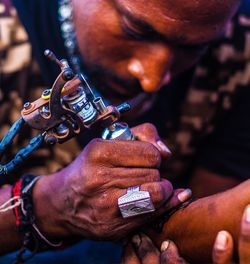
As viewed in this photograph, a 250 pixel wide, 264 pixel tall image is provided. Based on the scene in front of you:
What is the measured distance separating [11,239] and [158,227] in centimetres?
36

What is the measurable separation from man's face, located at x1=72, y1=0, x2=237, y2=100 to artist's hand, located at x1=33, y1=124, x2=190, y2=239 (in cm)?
34

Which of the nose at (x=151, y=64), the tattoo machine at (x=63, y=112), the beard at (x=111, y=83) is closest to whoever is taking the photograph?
the tattoo machine at (x=63, y=112)

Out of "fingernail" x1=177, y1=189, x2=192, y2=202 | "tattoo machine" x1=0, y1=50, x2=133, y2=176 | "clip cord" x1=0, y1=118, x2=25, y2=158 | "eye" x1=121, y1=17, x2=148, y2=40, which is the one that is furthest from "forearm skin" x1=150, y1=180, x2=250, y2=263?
"eye" x1=121, y1=17, x2=148, y2=40

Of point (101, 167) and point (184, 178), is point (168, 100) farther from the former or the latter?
point (101, 167)

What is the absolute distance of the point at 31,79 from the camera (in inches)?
63.2

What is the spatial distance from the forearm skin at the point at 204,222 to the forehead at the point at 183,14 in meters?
0.44

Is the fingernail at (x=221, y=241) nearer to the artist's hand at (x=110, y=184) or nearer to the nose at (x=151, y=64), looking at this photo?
the artist's hand at (x=110, y=184)

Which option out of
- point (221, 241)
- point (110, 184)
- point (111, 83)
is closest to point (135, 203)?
point (110, 184)

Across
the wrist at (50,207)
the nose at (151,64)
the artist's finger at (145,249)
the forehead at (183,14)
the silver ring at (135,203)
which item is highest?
the forehead at (183,14)

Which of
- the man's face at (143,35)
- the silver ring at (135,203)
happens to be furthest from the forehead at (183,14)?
the silver ring at (135,203)

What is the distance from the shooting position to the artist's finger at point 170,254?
1.00 m

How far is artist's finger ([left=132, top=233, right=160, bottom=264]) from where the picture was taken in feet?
3.44

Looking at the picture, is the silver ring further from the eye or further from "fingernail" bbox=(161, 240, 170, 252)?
the eye

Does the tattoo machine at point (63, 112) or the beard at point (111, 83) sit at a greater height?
the tattoo machine at point (63, 112)
